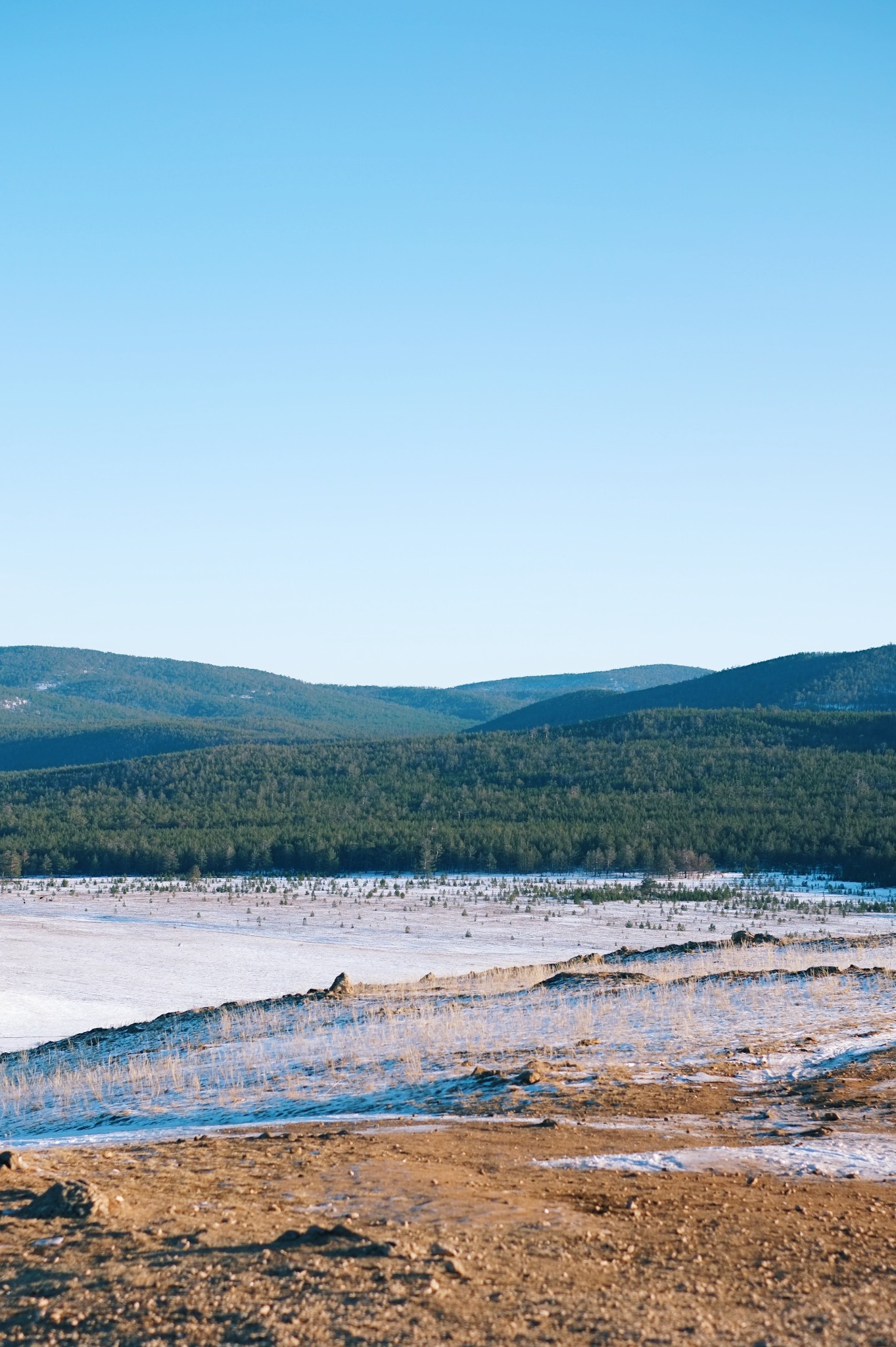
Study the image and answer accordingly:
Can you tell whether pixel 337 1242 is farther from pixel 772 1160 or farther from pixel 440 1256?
pixel 772 1160

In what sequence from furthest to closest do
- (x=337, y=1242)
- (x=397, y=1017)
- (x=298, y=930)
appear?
(x=298, y=930) → (x=397, y=1017) → (x=337, y=1242)

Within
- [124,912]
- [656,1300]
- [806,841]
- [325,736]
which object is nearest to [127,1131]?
[656,1300]

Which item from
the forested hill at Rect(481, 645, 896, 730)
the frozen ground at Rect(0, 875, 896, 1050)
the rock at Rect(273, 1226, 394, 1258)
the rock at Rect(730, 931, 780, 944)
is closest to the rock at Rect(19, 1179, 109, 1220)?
the rock at Rect(273, 1226, 394, 1258)

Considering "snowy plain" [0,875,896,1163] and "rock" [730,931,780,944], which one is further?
"rock" [730,931,780,944]

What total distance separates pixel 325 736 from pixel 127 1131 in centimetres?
15917

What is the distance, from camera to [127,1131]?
12398 millimetres

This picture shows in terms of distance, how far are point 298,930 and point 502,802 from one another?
41.6 m

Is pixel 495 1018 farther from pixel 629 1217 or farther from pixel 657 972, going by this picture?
pixel 629 1217

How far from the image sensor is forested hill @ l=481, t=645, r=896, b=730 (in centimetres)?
13462

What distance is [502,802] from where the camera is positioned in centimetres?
8081

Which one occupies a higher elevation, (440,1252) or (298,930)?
(440,1252)

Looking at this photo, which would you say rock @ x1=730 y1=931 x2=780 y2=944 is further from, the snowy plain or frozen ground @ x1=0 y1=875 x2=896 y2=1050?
frozen ground @ x1=0 y1=875 x2=896 y2=1050

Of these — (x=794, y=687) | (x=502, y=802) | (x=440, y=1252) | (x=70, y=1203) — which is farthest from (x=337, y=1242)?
(x=794, y=687)

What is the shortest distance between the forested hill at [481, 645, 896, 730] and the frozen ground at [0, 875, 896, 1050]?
246 feet
